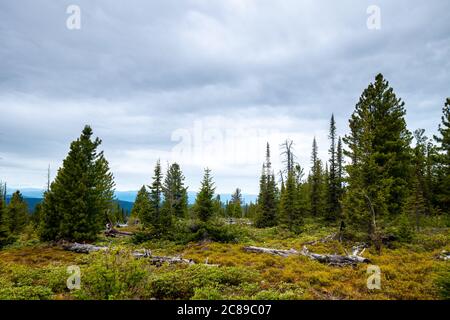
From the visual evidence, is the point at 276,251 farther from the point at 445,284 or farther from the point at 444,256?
the point at 445,284

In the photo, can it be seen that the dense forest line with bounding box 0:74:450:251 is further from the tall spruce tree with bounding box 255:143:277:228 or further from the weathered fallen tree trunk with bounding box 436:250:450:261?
the tall spruce tree with bounding box 255:143:277:228

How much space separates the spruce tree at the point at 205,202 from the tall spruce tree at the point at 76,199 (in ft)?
30.3

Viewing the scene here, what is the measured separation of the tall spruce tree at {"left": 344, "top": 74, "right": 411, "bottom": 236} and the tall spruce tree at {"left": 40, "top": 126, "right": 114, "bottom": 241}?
22216 mm

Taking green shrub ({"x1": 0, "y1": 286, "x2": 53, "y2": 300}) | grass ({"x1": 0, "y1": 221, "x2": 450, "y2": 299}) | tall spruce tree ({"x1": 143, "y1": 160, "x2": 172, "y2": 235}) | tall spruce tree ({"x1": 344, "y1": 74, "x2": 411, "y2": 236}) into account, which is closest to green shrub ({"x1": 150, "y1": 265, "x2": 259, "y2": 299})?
grass ({"x1": 0, "y1": 221, "x2": 450, "y2": 299})

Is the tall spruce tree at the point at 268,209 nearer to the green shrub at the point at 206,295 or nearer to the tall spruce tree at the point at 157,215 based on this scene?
the tall spruce tree at the point at 157,215

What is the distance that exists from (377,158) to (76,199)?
86.2 ft

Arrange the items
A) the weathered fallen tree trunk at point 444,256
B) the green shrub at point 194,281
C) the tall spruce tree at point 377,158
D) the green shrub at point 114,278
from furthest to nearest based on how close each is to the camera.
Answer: the tall spruce tree at point 377,158
the weathered fallen tree trunk at point 444,256
the green shrub at point 194,281
the green shrub at point 114,278

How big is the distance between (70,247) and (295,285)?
62.8 ft

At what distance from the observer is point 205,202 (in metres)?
23.5

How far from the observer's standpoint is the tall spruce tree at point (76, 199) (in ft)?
71.8

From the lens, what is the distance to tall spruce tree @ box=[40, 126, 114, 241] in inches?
862

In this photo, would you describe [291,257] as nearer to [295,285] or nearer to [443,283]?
[295,285]

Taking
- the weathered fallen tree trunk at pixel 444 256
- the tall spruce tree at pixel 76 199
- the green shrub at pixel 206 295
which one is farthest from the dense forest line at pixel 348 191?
the green shrub at pixel 206 295

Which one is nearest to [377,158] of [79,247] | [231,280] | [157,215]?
[231,280]
